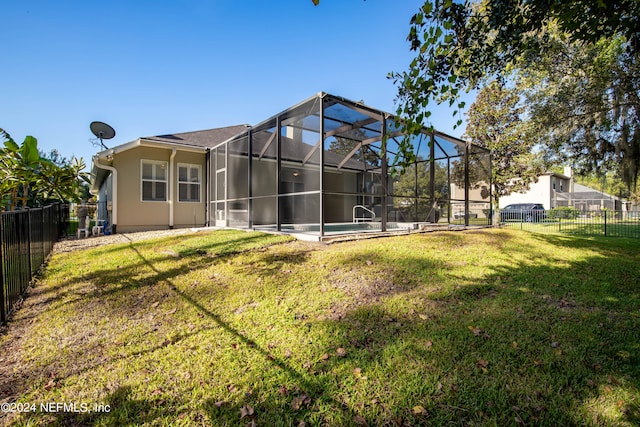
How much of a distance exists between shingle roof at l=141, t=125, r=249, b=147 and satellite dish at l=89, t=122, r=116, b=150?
2636 mm

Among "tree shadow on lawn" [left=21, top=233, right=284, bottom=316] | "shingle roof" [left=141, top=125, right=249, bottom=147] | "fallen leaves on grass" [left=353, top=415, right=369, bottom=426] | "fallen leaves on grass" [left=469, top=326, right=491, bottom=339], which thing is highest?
"shingle roof" [left=141, top=125, right=249, bottom=147]

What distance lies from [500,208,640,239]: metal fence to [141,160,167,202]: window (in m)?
14.1

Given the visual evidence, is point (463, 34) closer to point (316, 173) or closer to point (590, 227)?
point (316, 173)

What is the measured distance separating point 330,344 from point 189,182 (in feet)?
34.3

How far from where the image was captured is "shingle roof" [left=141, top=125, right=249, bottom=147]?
11239 millimetres

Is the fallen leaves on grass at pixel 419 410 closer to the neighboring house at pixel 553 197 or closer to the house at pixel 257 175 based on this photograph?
the house at pixel 257 175

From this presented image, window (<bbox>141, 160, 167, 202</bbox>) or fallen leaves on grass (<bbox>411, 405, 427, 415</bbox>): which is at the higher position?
window (<bbox>141, 160, 167, 202</bbox>)

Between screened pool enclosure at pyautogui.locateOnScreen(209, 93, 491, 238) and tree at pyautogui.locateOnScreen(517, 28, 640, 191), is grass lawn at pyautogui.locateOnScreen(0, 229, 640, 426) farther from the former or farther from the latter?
tree at pyautogui.locateOnScreen(517, 28, 640, 191)

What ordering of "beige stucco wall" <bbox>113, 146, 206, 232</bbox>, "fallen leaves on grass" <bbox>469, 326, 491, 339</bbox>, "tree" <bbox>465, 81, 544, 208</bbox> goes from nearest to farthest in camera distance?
"fallen leaves on grass" <bbox>469, 326, 491, 339</bbox> → "beige stucco wall" <bbox>113, 146, 206, 232</bbox> → "tree" <bbox>465, 81, 544, 208</bbox>

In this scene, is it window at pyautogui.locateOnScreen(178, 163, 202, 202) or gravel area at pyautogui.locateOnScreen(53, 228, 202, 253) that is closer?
gravel area at pyautogui.locateOnScreen(53, 228, 202, 253)

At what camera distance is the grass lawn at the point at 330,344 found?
6.40 ft

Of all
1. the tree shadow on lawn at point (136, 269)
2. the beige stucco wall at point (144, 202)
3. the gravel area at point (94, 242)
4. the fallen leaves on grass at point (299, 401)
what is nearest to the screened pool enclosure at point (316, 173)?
the beige stucco wall at point (144, 202)

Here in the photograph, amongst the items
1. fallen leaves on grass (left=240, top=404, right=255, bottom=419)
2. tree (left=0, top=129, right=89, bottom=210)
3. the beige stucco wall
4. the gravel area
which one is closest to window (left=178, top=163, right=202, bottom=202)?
the beige stucco wall

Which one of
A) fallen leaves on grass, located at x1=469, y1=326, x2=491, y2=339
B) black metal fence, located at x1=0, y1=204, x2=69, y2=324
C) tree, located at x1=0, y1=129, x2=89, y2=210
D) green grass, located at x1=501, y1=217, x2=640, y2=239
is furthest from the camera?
green grass, located at x1=501, y1=217, x2=640, y2=239
